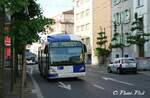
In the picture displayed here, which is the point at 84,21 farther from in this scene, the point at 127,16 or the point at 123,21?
the point at 127,16

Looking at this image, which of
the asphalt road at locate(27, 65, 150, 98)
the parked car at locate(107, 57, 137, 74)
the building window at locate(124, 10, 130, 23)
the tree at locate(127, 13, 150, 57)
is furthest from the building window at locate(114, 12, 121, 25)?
the asphalt road at locate(27, 65, 150, 98)

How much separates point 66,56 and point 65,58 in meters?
0.16

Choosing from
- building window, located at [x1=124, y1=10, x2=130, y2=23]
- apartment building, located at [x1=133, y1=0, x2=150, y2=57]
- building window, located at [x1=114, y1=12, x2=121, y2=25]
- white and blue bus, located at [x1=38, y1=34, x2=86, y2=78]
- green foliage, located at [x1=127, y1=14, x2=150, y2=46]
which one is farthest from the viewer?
building window, located at [x1=114, y1=12, x2=121, y2=25]

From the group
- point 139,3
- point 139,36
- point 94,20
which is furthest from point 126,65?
point 94,20

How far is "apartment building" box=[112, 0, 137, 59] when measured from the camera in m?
61.3

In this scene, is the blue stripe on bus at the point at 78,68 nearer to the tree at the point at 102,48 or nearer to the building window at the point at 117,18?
the building window at the point at 117,18

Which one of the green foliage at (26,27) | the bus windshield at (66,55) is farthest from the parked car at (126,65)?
the green foliage at (26,27)

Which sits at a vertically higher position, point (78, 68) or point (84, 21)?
point (84, 21)

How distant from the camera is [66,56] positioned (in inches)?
1194

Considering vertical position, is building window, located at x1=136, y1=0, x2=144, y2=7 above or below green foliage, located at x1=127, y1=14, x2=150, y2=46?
above

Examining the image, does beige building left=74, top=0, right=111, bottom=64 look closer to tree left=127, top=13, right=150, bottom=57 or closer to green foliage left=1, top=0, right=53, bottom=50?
tree left=127, top=13, right=150, bottom=57

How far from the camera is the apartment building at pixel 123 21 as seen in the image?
2413 inches

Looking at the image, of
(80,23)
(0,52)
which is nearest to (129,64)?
(0,52)

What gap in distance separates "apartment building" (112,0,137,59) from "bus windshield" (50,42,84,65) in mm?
28683
